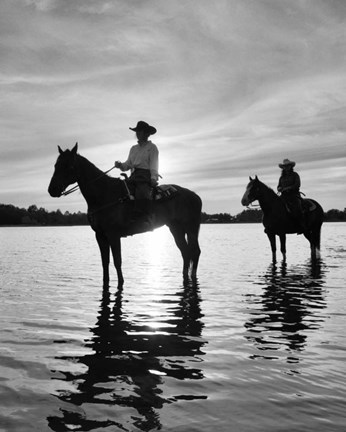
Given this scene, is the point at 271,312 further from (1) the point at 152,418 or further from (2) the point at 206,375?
(1) the point at 152,418

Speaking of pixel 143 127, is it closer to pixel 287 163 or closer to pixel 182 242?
pixel 182 242

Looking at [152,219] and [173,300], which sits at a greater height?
[152,219]

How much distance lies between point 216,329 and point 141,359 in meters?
1.89

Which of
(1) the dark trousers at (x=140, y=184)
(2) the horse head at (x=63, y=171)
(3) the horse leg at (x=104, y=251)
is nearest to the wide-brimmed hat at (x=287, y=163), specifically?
(1) the dark trousers at (x=140, y=184)

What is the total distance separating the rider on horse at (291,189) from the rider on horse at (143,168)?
27.6 feet

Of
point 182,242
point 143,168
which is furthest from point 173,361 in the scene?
point 182,242

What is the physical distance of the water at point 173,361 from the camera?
3.56 m

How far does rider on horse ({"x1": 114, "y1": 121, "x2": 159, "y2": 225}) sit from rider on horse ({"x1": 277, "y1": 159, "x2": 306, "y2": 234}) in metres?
8.42

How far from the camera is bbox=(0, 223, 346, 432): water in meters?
3.56

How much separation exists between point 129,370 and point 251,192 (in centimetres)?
1393

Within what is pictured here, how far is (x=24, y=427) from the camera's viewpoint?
3.36m

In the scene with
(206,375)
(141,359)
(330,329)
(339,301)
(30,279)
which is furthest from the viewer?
(30,279)

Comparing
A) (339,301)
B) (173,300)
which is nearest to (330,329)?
(339,301)

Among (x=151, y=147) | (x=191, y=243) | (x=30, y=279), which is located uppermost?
(x=151, y=147)
